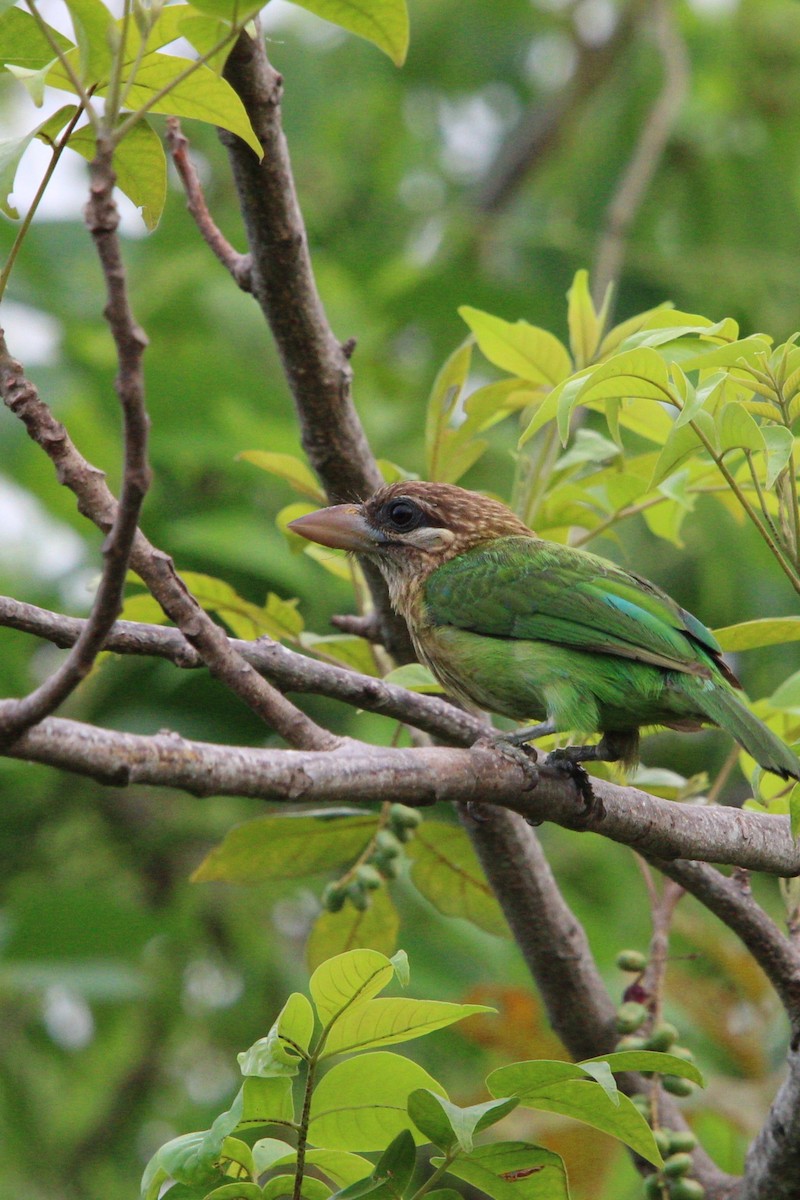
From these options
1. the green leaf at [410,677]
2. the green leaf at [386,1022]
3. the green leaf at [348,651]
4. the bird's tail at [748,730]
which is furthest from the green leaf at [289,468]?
the green leaf at [386,1022]

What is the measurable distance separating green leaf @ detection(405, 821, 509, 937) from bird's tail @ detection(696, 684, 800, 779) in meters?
0.78

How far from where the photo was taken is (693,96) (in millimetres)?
8438

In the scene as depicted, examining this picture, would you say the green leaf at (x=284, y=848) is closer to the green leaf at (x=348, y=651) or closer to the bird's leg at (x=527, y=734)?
the green leaf at (x=348, y=651)

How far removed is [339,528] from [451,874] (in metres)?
0.93

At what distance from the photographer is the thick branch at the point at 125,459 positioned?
54.1 inches

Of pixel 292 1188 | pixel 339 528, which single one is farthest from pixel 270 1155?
pixel 339 528

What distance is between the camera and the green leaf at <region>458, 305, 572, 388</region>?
10.2 ft

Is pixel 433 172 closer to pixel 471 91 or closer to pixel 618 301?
pixel 471 91

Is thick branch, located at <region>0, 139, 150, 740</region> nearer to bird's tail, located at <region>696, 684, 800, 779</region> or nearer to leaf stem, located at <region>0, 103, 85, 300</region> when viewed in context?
leaf stem, located at <region>0, 103, 85, 300</region>

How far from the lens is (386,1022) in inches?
75.4

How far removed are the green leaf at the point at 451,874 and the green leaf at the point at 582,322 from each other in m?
1.22

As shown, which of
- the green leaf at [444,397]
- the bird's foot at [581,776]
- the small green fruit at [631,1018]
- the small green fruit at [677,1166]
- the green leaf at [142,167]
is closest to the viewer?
the green leaf at [142,167]

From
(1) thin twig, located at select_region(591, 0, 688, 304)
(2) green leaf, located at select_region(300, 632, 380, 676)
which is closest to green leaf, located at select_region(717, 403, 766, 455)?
(2) green leaf, located at select_region(300, 632, 380, 676)

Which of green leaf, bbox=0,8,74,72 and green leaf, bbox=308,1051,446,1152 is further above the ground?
green leaf, bbox=0,8,74,72
